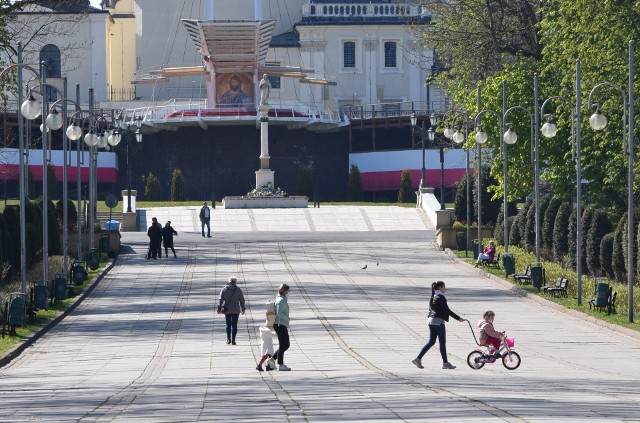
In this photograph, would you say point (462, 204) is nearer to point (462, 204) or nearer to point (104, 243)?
point (462, 204)

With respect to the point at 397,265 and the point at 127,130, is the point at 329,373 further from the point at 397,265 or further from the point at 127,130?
the point at 127,130

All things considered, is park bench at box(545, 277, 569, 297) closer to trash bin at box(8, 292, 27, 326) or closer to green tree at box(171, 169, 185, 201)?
trash bin at box(8, 292, 27, 326)

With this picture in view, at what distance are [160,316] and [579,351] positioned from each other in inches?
485

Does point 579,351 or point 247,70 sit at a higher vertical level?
point 247,70

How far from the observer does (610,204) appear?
58.9 metres

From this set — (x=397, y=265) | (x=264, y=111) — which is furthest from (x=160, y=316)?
(x=264, y=111)

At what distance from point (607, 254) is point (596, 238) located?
1614 millimetres

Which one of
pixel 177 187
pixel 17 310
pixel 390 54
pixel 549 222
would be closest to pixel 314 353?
pixel 17 310

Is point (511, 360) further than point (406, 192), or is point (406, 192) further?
point (406, 192)

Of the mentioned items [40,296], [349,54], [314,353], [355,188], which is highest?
[349,54]

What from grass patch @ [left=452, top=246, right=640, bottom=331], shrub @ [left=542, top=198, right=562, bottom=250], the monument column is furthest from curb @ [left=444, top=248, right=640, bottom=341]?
the monument column

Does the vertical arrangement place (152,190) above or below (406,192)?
above

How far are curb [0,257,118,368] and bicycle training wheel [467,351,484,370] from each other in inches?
339

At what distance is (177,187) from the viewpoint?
9981cm
